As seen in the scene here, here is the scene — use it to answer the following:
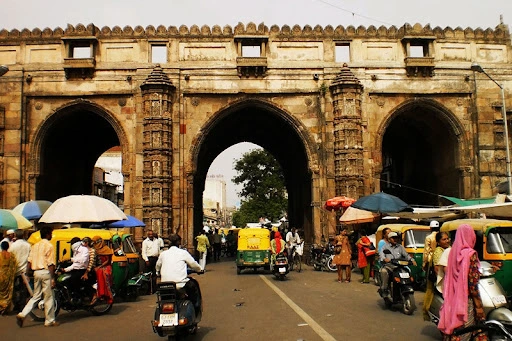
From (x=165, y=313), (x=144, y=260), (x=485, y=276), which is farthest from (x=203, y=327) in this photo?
(x=144, y=260)

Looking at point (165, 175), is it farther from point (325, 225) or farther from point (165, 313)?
point (165, 313)

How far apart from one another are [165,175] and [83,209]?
24.5 ft

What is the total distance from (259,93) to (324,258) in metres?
6.65

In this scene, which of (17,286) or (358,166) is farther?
(358,166)

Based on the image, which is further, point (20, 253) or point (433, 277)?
point (20, 253)

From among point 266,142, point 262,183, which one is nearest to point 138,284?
point 266,142

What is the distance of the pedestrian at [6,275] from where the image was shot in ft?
30.0

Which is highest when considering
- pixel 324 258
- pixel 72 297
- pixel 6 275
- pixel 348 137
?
pixel 348 137

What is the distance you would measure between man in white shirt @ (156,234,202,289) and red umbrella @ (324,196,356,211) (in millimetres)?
11768

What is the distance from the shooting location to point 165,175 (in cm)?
1928

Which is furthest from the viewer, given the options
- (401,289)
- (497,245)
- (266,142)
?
(266,142)

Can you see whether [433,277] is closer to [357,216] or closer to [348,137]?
[357,216]

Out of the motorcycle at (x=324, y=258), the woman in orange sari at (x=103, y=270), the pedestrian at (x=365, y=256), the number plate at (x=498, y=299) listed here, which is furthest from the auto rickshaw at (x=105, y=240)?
the motorcycle at (x=324, y=258)

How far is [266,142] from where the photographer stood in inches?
1062
